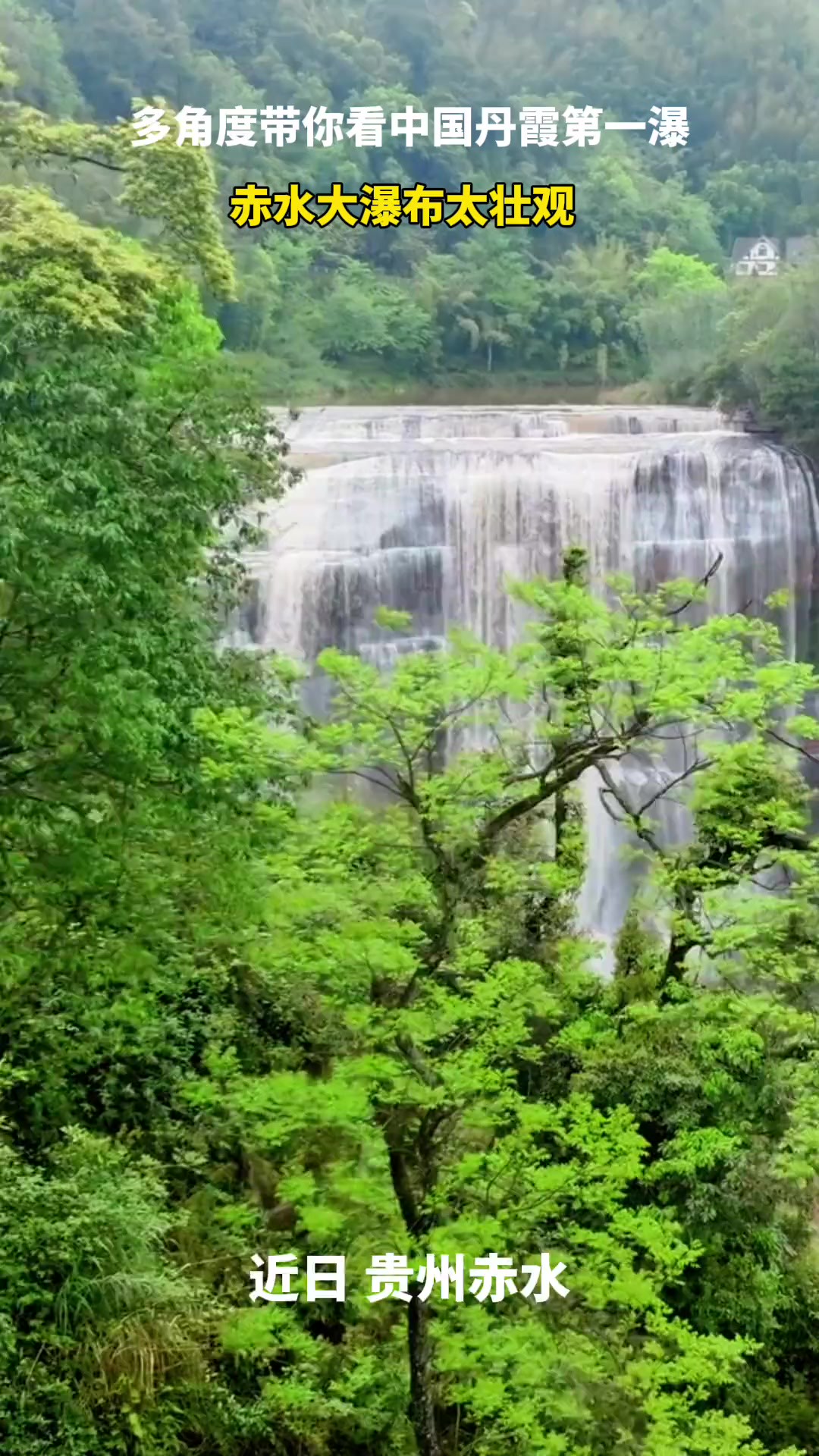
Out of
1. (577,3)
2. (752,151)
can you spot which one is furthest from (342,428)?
(577,3)

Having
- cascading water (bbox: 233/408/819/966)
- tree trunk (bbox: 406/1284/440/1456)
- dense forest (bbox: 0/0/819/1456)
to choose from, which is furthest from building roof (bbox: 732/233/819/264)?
tree trunk (bbox: 406/1284/440/1456)

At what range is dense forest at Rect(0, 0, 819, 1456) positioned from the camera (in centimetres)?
349

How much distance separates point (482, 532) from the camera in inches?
458

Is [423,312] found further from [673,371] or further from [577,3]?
[577,3]

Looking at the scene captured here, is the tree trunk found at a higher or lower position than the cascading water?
lower

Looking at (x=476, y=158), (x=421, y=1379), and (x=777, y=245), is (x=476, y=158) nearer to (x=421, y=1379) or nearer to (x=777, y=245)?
(x=777, y=245)

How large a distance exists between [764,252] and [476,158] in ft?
18.9

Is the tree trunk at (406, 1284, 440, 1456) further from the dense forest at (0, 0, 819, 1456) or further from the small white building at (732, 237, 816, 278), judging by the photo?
the small white building at (732, 237, 816, 278)

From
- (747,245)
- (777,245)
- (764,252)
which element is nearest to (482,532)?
(764,252)

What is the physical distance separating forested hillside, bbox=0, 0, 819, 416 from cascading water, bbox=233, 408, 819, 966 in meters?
3.24
